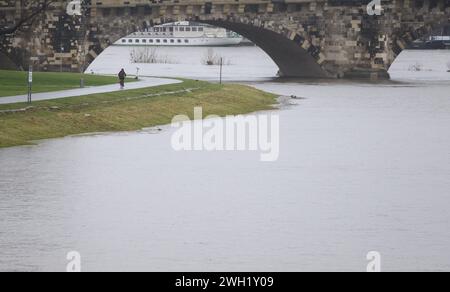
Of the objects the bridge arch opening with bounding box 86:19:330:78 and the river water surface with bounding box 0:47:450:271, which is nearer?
the river water surface with bounding box 0:47:450:271

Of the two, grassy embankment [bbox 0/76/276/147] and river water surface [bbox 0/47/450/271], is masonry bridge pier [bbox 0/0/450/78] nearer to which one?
grassy embankment [bbox 0/76/276/147]

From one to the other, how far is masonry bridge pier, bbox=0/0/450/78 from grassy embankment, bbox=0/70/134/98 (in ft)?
85.4

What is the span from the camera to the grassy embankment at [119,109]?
2301 inches

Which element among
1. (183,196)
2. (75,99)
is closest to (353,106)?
(75,99)

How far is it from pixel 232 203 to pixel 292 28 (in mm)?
72546

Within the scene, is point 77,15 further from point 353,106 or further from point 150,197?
point 150,197

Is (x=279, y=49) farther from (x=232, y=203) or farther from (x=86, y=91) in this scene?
(x=232, y=203)

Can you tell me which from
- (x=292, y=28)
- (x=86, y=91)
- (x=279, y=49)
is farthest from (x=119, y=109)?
(x=279, y=49)

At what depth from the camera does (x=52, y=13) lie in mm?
114188

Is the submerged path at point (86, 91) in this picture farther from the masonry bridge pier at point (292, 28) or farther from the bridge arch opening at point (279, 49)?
the bridge arch opening at point (279, 49)

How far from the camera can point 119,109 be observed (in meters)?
66.9

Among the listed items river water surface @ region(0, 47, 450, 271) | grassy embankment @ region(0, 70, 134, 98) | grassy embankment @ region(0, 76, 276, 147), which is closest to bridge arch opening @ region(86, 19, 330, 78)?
grassy embankment @ region(0, 70, 134, 98)

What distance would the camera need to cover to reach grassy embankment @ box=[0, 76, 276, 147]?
58.4 m

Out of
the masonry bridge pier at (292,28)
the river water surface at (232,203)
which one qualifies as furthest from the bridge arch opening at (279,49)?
the river water surface at (232,203)
